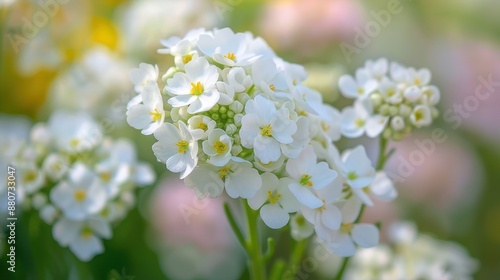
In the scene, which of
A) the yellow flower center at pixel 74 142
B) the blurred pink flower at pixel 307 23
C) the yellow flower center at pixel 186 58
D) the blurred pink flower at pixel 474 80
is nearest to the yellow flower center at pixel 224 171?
the yellow flower center at pixel 186 58

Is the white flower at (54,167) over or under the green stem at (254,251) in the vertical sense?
under

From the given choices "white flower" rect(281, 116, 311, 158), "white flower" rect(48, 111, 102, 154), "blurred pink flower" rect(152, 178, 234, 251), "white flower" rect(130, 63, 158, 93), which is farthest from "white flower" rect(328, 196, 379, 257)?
"blurred pink flower" rect(152, 178, 234, 251)

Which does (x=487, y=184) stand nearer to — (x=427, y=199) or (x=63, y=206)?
(x=427, y=199)

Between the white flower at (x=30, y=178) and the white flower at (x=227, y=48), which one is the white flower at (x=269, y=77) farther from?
the white flower at (x=30, y=178)

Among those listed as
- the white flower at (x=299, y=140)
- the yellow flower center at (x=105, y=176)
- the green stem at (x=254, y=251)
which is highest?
the white flower at (x=299, y=140)

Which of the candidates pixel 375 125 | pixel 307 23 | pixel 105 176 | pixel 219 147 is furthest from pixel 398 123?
pixel 307 23

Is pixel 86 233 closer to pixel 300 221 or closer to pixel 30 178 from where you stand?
pixel 30 178
